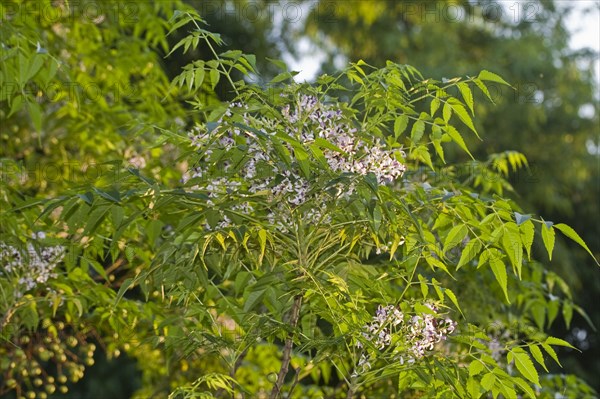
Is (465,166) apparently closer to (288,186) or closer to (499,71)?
(288,186)

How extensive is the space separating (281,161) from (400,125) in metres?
0.38

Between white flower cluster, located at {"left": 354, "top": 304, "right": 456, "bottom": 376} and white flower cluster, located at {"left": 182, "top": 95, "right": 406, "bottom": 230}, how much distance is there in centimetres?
35

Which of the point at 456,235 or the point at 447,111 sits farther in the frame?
the point at 447,111

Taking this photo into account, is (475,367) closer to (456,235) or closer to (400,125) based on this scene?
(456,235)

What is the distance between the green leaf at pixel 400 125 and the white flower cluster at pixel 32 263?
1.50 metres

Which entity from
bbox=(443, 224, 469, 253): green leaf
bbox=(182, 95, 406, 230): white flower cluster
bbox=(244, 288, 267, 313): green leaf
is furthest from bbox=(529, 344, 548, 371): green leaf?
bbox=(244, 288, 267, 313): green leaf

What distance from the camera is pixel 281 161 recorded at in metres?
2.24

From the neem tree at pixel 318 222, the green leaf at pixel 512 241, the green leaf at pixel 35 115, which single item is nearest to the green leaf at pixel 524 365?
the neem tree at pixel 318 222

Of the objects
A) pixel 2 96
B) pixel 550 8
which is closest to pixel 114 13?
pixel 2 96

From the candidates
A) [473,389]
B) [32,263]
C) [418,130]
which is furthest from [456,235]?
[32,263]

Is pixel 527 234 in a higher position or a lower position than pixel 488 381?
higher

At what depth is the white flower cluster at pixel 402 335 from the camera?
2.37 m

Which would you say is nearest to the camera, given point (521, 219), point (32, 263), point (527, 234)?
point (521, 219)

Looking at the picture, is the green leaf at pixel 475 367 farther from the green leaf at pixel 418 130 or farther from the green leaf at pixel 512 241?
the green leaf at pixel 418 130
